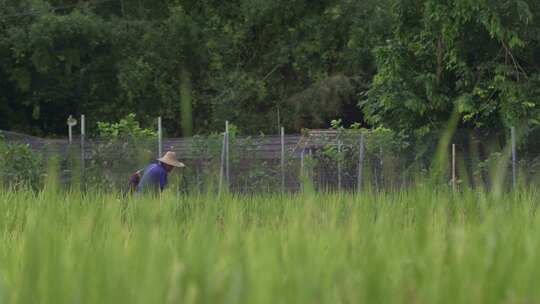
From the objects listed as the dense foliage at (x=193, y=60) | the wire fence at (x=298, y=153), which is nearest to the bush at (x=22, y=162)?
the wire fence at (x=298, y=153)

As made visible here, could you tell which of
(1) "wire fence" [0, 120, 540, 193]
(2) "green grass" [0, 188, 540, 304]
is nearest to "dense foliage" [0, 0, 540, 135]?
(1) "wire fence" [0, 120, 540, 193]

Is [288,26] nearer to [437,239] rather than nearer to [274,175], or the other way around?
[274,175]

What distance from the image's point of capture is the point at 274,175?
47.2 feet

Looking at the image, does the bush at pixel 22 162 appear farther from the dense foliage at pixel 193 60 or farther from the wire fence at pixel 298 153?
the dense foliage at pixel 193 60

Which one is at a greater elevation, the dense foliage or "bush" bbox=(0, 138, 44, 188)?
the dense foliage

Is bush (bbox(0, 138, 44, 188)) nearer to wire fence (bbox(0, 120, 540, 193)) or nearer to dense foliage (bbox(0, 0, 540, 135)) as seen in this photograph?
wire fence (bbox(0, 120, 540, 193))

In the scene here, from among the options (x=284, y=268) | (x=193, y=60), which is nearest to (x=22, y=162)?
(x=284, y=268)

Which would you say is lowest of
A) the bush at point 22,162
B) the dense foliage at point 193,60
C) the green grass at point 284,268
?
the green grass at point 284,268

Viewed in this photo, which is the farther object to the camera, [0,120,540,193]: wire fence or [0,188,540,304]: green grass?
[0,120,540,193]: wire fence

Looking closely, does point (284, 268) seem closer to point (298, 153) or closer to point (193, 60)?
point (298, 153)

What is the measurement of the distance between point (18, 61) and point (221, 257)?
994 inches

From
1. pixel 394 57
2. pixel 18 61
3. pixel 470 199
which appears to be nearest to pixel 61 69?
pixel 18 61

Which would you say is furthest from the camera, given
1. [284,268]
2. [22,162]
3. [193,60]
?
[193,60]

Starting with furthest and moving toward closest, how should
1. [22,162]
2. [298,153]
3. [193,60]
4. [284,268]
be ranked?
[193,60], [298,153], [22,162], [284,268]
